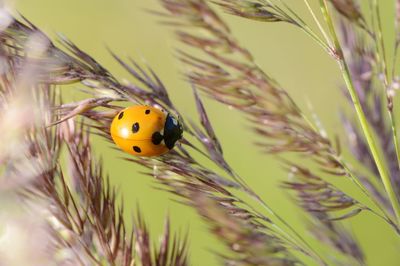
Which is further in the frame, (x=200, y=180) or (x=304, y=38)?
(x=304, y=38)

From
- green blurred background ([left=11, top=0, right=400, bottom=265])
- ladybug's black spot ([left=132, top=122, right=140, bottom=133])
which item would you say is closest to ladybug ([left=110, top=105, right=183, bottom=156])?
ladybug's black spot ([left=132, top=122, right=140, bottom=133])

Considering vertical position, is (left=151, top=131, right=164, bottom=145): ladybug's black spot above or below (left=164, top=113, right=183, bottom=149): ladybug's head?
below

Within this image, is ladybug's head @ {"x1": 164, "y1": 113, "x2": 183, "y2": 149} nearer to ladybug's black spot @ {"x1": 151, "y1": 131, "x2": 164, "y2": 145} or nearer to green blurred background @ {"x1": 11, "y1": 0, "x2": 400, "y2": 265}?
ladybug's black spot @ {"x1": 151, "y1": 131, "x2": 164, "y2": 145}

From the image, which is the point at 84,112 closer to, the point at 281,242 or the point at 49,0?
the point at 281,242

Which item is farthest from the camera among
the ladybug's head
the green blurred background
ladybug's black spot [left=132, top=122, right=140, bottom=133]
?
the green blurred background

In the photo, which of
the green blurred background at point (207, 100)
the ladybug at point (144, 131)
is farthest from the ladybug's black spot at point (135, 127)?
the green blurred background at point (207, 100)

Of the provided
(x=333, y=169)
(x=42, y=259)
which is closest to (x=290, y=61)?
→ (x=333, y=169)

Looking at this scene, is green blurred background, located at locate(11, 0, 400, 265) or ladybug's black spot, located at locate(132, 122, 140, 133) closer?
ladybug's black spot, located at locate(132, 122, 140, 133)

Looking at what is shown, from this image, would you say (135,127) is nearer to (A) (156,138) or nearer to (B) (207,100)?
(A) (156,138)
